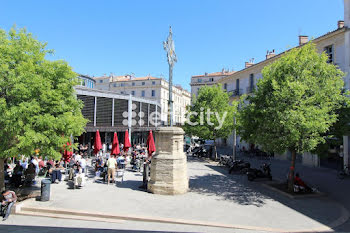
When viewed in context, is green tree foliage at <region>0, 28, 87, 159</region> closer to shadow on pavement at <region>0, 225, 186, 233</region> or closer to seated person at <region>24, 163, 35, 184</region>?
shadow on pavement at <region>0, 225, 186, 233</region>

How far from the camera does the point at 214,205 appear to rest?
9445 millimetres

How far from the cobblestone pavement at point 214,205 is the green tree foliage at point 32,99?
2.36 meters

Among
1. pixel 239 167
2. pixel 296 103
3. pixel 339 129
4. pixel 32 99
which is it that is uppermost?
pixel 296 103

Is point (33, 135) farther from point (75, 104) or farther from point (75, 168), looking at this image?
point (75, 168)

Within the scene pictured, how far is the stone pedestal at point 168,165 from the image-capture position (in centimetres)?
1075

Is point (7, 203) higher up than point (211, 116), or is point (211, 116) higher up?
point (211, 116)

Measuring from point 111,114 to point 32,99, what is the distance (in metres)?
15.2

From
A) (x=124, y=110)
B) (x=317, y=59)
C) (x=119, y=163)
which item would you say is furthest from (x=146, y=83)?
(x=317, y=59)

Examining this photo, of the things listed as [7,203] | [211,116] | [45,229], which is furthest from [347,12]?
[7,203]

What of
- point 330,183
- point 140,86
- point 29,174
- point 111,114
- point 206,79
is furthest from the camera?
point 140,86

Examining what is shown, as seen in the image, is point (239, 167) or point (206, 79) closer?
point (239, 167)

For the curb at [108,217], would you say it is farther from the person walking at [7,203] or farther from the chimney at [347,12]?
the chimney at [347,12]

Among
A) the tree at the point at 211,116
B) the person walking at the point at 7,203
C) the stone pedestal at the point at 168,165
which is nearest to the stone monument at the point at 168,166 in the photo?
the stone pedestal at the point at 168,165

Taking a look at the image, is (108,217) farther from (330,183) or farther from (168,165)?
(330,183)
